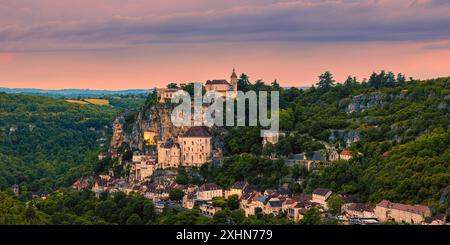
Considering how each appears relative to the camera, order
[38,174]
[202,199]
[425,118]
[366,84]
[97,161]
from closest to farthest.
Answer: [202,199] → [425,118] → [97,161] → [366,84] → [38,174]

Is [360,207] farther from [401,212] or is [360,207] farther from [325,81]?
[325,81]

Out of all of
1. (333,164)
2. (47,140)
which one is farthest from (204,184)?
(47,140)

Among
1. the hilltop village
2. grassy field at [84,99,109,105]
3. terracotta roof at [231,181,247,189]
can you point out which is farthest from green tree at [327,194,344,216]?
grassy field at [84,99,109,105]

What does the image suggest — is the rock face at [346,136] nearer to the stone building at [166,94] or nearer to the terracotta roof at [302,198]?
the terracotta roof at [302,198]

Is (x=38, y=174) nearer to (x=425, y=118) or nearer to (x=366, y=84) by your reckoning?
(x=366, y=84)
